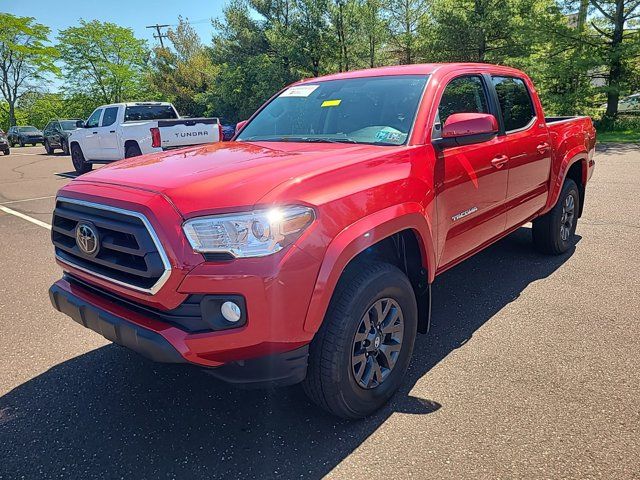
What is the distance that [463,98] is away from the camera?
3.61m

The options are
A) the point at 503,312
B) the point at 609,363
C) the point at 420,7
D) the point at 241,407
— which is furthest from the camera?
the point at 420,7

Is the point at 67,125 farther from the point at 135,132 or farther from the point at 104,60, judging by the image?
the point at 104,60

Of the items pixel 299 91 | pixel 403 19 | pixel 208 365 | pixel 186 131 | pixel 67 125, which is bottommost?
pixel 208 365

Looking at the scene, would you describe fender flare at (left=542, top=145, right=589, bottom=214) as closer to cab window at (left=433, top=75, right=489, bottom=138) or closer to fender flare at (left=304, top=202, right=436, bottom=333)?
cab window at (left=433, top=75, right=489, bottom=138)

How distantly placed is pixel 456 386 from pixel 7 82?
58.7 m

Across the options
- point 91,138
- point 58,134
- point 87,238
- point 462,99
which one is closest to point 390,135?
point 462,99

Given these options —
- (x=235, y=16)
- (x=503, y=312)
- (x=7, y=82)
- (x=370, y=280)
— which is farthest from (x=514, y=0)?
(x=7, y=82)

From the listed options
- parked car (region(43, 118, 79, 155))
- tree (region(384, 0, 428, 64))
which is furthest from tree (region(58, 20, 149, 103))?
tree (region(384, 0, 428, 64))

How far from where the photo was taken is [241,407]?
2.77 meters

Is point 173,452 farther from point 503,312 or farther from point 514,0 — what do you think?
point 514,0

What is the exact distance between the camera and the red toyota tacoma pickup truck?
2.09m

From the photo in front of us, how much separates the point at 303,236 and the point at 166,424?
4.53 ft

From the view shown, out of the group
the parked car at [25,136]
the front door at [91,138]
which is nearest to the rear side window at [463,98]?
the front door at [91,138]

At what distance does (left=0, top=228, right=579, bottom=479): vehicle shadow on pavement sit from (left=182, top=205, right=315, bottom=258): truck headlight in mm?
1067
